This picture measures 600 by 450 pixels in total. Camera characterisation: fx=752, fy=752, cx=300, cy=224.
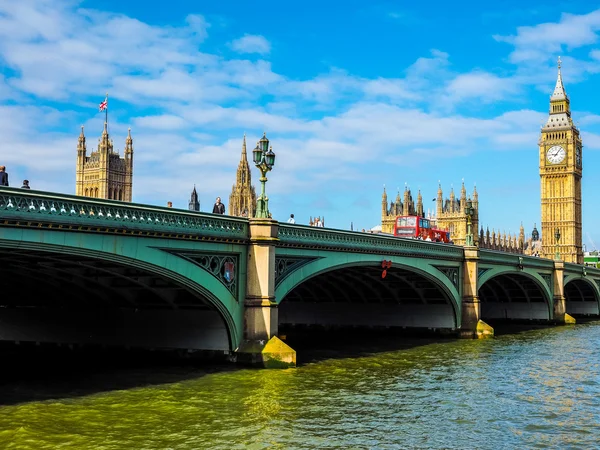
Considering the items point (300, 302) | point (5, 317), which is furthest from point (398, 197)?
point (5, 317)

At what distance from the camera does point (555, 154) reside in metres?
139

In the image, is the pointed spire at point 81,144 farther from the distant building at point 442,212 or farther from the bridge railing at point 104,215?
the bridge railing at point 104,215

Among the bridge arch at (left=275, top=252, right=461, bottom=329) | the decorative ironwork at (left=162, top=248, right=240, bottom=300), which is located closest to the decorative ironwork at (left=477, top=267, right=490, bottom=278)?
the bridge arch at (left=275, top=252, right=461, bottom=329)

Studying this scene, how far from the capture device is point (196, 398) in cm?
2117

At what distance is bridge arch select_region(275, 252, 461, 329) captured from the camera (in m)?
40.8

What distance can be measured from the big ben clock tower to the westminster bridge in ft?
326

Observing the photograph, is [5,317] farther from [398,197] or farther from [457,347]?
[398,197]

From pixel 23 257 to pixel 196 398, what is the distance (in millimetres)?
6454

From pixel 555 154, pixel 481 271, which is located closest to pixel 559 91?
pixel 555 154

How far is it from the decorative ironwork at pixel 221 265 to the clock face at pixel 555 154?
123m

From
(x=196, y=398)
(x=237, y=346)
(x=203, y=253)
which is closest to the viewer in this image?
(x=196, y=398)

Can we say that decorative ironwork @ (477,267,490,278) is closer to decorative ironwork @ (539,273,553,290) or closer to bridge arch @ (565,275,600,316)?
decorative ironwork @ (539,273,553,290)

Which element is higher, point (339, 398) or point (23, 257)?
point (23, 257)

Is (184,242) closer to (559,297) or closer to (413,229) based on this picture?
(413,229)
